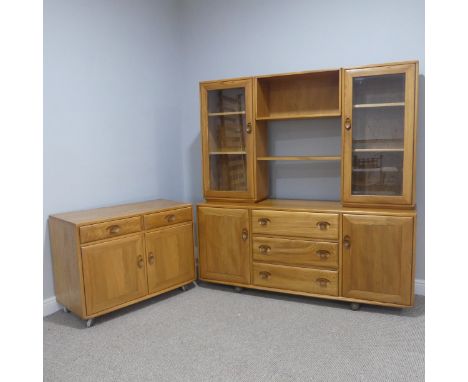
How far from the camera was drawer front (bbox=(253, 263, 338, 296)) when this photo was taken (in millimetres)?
2619

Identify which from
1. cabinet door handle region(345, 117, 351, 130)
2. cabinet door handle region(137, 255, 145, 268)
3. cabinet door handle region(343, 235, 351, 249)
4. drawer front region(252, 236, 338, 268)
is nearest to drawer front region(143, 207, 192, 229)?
cabinet door handle region(137, 255, 145, 268)

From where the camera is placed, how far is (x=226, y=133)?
3.01m

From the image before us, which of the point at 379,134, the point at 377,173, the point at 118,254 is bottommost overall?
the point at 118,254

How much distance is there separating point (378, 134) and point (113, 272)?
75.8 inches

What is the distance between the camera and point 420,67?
A: 2.62 meters

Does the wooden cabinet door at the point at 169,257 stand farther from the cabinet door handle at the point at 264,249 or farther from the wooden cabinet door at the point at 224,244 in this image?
the cabinet door handle at the point at 264,249

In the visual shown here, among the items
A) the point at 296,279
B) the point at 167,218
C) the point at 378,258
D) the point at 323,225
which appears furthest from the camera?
the point at 167,218

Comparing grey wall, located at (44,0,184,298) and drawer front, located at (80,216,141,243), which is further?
grey wall, located at (44,0,184,298)

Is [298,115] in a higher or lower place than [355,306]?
higher

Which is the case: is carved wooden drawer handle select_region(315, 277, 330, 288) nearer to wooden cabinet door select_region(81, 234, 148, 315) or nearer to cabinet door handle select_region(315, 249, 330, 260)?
cabinet door handle select_region(315, 249, 330, 260)

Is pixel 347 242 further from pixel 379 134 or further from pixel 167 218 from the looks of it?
pixel 167 218

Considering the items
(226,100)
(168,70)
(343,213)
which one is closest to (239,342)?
(343,213)

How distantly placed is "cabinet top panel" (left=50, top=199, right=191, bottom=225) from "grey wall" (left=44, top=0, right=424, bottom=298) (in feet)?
0.39
